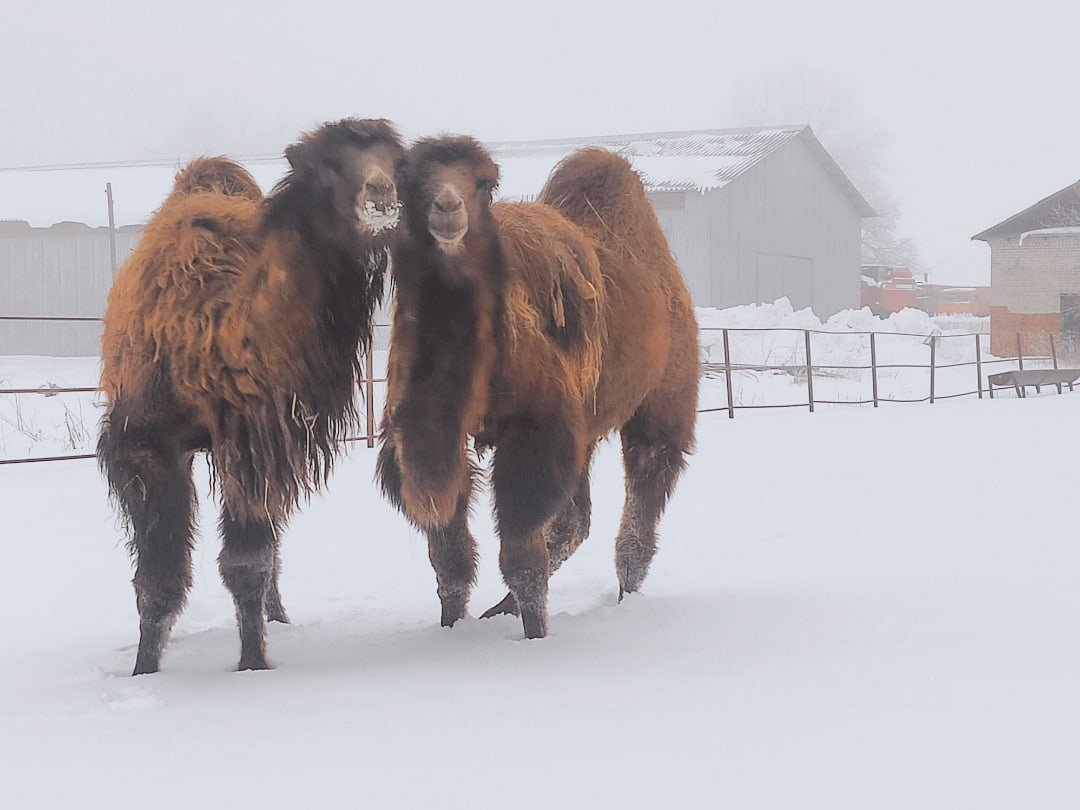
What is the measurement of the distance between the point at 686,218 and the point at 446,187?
23.9 meters

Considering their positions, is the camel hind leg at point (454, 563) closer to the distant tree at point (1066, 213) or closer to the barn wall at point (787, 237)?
the barn wall at point (787, 237)

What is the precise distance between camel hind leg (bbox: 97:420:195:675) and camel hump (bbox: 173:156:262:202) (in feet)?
4.05

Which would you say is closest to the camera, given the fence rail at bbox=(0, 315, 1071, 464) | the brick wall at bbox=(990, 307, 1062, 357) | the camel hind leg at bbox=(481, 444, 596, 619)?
the camel hind leg at bbox=(481, 444, 596, 619)

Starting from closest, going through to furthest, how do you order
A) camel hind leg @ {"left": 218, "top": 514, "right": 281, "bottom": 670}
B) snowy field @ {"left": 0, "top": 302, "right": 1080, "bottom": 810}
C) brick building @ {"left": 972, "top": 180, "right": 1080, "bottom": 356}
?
snowy field @ {"left": 0, "top": 302, "right": 1080, "bottom": 810}
camel hind leg @ {"left": 218, "top": 514, "right": 281, "bottom": 670}
brick building @ {"left": 972, "top": 180, "right": 1080, "bottom": 356}

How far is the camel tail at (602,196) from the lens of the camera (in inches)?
213

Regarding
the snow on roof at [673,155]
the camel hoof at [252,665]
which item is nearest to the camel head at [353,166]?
the camel hoof at [252,665]

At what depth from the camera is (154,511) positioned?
3812mm

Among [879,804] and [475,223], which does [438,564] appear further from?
[879,804]

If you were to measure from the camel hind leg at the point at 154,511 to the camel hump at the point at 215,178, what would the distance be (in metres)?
1.23

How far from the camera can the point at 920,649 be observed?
4117 mm

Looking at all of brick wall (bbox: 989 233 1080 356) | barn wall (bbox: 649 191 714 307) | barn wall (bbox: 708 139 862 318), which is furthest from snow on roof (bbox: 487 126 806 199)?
brick wall (bbox: 989 233 1080 356)

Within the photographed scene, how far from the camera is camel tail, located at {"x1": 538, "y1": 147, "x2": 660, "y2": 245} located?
541 centimetres

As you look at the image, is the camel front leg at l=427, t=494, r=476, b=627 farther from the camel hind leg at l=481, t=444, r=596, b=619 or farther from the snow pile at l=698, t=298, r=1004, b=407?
the snow pile at l=698, t=298, r=1004, b=407

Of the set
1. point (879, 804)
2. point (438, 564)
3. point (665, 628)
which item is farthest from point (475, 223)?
point (879, 804)
